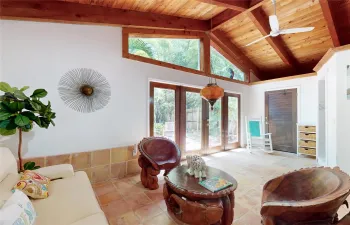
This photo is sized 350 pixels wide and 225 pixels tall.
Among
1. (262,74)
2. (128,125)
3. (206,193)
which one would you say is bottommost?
(206,193)

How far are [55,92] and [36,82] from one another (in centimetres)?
27

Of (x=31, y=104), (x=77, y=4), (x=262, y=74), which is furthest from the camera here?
(x=262, y=74)

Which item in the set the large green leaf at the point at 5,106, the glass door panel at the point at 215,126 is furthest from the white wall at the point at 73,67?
the glass door panel at the point at 215,126

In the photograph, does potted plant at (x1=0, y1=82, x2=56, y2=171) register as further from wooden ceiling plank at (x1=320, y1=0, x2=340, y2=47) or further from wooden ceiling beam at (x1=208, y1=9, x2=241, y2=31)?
wooden ceiling plank at (x1=320, y1=0, x2=340, y2=47)

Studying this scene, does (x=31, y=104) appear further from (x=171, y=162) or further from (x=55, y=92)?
(x=171, y=162)

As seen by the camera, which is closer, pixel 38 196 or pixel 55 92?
pixel 38 196

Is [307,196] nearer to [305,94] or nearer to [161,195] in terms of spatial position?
[161,195]

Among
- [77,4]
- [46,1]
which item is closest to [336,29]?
[77,4]

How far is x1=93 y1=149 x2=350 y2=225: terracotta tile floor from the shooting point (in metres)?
1.91

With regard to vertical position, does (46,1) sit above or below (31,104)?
above

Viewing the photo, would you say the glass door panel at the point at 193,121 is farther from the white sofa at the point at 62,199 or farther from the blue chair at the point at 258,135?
the white sofa at the point at 62,199

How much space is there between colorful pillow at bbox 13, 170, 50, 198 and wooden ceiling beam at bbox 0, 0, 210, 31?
2.23 m

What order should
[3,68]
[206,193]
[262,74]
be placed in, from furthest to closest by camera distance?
1. [262,74]
2. [3,68]
3. [206,193]

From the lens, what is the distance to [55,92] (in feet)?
8.51
